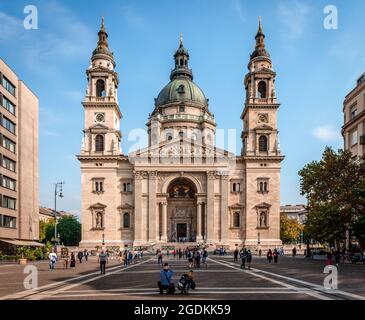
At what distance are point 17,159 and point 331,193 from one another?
42932mm

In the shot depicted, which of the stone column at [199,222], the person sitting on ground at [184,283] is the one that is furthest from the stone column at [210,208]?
the person sitting on ground at [184,283]

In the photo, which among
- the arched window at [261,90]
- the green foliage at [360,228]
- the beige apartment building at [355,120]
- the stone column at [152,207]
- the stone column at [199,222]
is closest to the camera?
the green foliage at [360,228]

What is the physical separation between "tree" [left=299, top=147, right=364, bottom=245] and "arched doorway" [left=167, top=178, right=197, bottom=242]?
3477cm

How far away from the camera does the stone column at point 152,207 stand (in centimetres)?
7656

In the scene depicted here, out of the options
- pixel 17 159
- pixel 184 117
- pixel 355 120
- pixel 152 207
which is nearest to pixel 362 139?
pixel 355 120

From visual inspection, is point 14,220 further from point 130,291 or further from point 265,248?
point 130,291

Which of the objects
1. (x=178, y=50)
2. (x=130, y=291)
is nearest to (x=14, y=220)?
(x=130, y=291)

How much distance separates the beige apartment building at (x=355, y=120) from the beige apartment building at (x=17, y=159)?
145ft

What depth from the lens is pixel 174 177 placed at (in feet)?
259

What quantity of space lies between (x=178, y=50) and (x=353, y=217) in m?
70.8

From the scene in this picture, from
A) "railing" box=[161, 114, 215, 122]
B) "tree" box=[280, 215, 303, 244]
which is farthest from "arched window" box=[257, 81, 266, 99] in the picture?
"tree" box=[280, 215, 303, 244]

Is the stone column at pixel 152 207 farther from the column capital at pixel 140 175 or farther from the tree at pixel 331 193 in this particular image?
the tree at pixel 331 193

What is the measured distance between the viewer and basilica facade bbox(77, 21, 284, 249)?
77.0m

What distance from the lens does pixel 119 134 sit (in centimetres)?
8250
